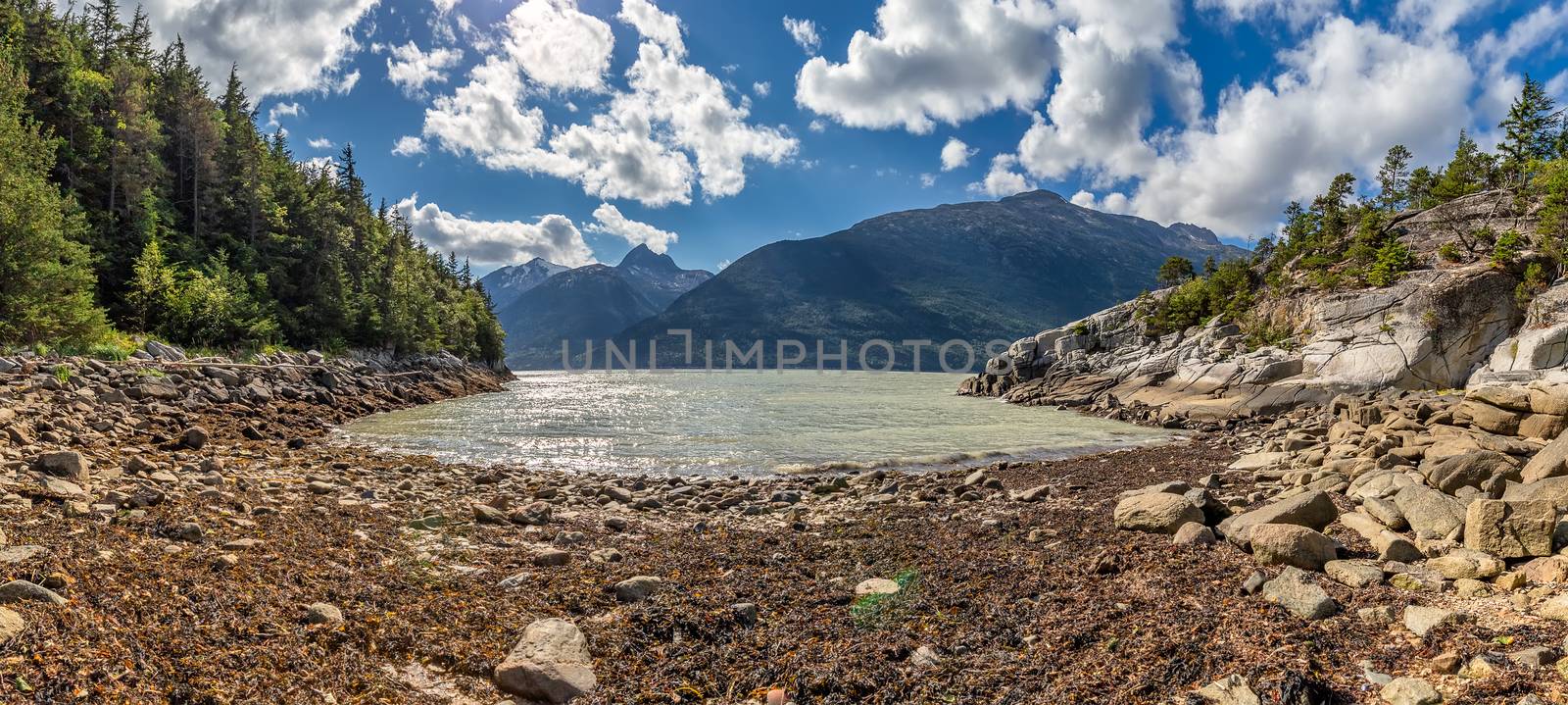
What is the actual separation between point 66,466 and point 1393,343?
49.9 m

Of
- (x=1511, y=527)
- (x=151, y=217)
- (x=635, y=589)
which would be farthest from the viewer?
(x=151, y=217)

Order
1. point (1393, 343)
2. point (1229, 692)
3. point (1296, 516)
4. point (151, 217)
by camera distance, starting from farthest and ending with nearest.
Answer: point (151, 217) < point (1393, 343) < point (1296, 516) < point (1229, 692)

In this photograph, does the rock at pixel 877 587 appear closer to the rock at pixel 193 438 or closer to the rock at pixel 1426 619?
the rock at pixel 1426 619

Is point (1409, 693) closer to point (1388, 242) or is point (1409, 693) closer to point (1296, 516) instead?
point (1296, 516)

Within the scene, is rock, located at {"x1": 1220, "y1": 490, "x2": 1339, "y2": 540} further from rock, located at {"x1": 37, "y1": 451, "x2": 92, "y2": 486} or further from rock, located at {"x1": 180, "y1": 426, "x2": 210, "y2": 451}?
rock, located at {"x1": 180, "y1": 426, "x2": 210, "y2": 451}

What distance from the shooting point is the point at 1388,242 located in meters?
40.9

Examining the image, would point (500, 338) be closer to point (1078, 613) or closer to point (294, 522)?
point (294, 522)

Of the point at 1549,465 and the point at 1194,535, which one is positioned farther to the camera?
the point at 1549,465

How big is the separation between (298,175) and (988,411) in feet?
235

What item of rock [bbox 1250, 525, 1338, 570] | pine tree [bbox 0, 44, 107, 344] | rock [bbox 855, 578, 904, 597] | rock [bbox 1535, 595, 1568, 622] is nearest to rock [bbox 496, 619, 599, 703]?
rock [bbox 855, 578, 904, 597]

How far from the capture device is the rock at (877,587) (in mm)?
7391

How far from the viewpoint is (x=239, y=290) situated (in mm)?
39594

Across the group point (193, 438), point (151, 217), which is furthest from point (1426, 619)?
point (151, 217)

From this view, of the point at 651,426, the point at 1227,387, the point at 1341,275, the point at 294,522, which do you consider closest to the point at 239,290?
the point at 651,426
